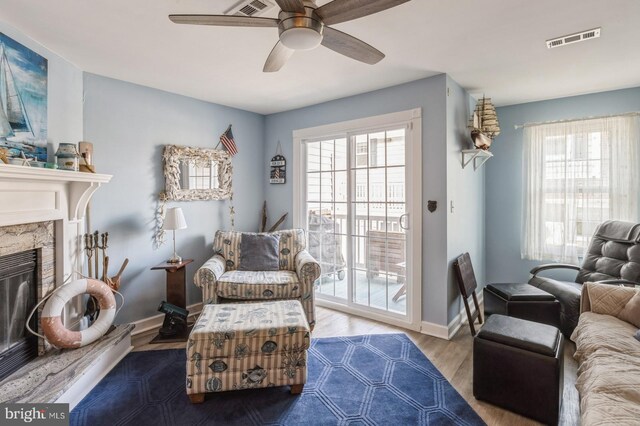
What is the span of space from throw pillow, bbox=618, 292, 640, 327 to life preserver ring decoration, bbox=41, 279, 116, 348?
12.2ft

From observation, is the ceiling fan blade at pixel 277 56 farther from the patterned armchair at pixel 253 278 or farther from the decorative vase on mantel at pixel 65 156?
the patterned armchair at pixel 253 278

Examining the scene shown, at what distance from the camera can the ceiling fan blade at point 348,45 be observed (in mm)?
1636

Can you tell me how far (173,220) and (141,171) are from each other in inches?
23.0

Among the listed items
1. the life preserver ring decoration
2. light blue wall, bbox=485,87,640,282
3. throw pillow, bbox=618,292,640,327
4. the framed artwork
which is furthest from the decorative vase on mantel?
light blue wall, bbox=485,87,640,282

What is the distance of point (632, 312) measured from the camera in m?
2.10

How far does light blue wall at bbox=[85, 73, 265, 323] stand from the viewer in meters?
2.91

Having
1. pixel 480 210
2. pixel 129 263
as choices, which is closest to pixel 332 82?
pixel 480 210

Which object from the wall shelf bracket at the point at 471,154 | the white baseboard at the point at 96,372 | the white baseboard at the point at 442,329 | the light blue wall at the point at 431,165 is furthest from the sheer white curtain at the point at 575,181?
the white baseboard at the point at 96,372

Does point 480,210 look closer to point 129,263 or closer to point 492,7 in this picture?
point 492,7

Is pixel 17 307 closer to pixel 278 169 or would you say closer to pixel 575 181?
pixel 278 169

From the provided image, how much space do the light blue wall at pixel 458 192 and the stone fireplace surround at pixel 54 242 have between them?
291cm

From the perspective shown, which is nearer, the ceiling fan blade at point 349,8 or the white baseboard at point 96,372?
the ceiling fan blade at point 349,8

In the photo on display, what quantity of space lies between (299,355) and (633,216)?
3.60 meters

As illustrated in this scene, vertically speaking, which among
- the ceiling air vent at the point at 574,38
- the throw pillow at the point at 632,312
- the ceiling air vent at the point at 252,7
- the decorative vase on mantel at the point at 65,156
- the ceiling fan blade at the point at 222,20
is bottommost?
the throw pillow at the point at 632,312
